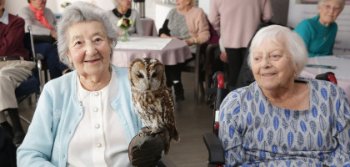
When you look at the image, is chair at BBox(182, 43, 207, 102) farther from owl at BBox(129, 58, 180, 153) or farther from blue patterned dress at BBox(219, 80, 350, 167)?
owl at BBox(129, 58, 180, 153)

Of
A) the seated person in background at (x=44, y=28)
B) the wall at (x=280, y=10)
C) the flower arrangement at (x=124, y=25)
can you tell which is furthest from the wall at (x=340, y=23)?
the seated person in background at (x=44, y=28)

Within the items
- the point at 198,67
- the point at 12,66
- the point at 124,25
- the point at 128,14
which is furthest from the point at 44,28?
the point at 198,67

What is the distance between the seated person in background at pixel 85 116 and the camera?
1.29m

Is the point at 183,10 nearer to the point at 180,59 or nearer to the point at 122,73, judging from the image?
the point at 180,59

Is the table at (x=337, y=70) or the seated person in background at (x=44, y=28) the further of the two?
the seated person in background at (x=44, y=28)

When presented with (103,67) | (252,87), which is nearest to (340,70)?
(252,87)

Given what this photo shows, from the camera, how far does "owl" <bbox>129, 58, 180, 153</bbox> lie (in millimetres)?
949

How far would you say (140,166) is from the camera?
104 centimetres

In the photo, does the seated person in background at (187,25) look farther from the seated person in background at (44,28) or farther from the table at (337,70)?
the table at (337,70)

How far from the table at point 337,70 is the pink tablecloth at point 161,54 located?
3.90 feet

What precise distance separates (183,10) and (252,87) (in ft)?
8.91

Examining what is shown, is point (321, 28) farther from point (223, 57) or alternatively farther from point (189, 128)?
point (189, 128)

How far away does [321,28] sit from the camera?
2.88m

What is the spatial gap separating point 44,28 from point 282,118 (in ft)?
10.9
